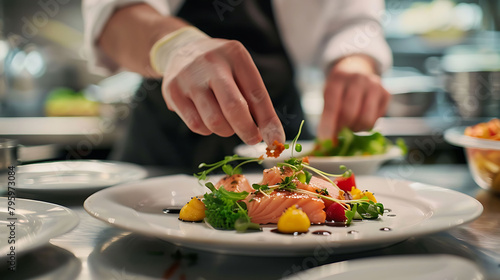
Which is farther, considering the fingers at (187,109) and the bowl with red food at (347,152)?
the bowl with red food at (347,152)

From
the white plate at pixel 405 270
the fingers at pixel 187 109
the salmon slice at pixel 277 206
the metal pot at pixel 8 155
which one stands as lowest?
the metal pot at pixel 8 155

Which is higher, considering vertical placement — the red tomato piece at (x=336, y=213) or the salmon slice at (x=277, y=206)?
the salmon slice at (x=277, y=206)

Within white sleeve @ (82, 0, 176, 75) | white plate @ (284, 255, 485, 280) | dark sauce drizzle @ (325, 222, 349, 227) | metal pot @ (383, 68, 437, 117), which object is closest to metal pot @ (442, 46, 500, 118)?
metal pot @ (383, 68, 437, 117)

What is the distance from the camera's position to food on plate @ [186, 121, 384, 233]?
34.7 inches

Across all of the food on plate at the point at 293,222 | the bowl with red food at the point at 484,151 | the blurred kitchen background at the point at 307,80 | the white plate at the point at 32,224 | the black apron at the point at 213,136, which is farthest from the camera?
the blurred kitchen background at the point at 307,80

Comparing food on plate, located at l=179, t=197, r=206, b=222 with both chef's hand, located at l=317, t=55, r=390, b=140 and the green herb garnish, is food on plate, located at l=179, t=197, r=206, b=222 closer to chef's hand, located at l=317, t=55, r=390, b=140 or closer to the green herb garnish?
the green herb garnish

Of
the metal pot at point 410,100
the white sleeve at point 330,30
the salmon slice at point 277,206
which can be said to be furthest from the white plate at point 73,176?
the metal pot at point 410,100

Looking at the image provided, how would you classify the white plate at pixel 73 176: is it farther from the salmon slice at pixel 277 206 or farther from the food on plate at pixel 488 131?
the food on plate at pixel 488 131

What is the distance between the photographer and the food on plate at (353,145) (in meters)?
1.86

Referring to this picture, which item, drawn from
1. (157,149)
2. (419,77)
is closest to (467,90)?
(419,77)

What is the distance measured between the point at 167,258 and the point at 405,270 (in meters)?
0.39

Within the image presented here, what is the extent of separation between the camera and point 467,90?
357 cm

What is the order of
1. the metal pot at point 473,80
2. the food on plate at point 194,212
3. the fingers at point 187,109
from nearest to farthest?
1. the food on plate at point 194,212
2. the fingers at point 187,109
3. the metal pot at point 473,80

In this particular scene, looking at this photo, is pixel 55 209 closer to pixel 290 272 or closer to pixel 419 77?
pixel 290 272
